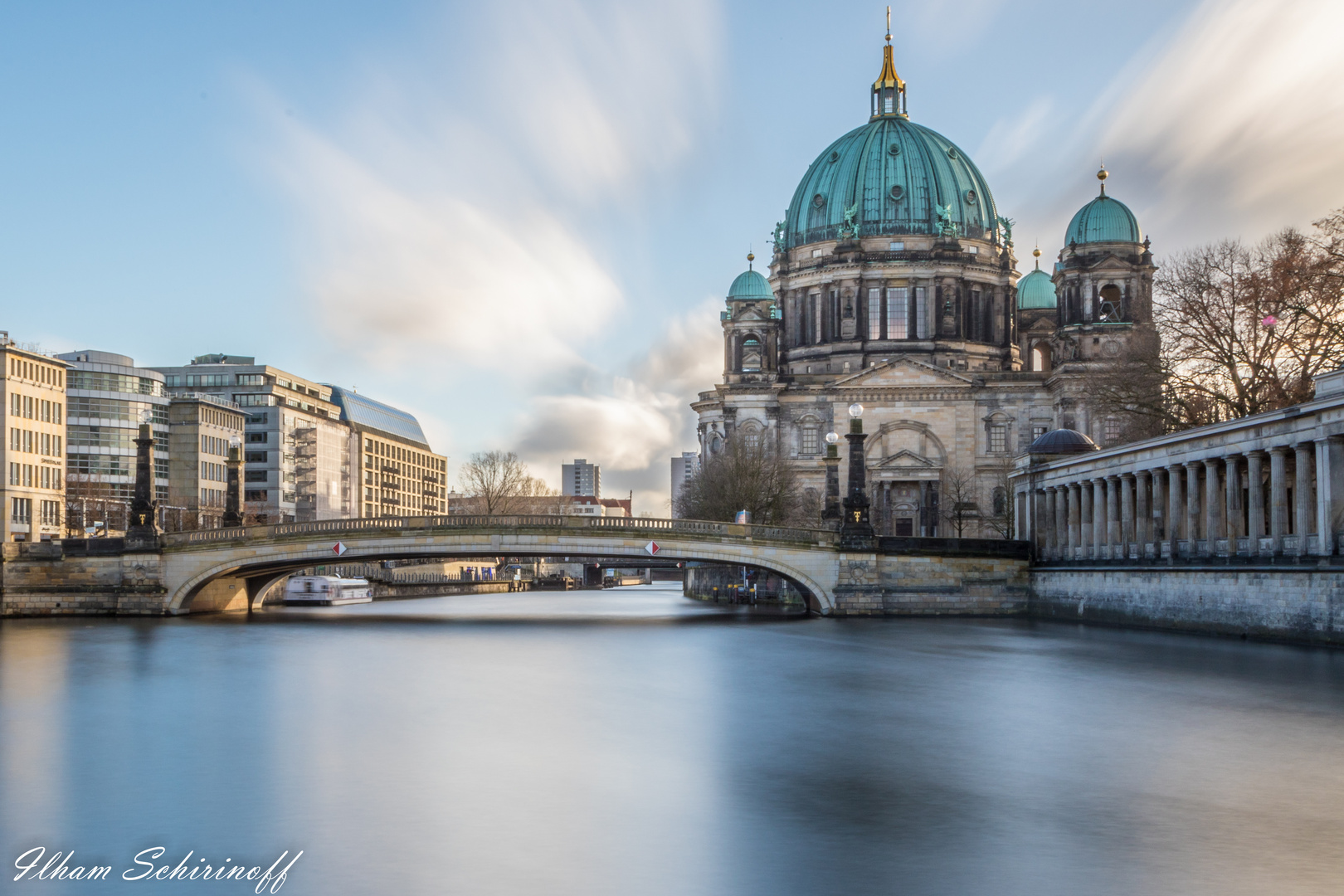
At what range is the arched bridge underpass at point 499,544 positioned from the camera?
5600cm

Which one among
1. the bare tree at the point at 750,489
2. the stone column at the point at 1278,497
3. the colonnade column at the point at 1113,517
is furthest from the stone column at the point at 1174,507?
the bare tree at the point at 750,489

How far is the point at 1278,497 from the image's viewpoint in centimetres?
4059

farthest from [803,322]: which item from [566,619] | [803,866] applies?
[803,866]

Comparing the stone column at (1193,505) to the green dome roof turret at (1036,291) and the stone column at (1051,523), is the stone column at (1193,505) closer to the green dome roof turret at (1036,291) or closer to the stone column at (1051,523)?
the stone column at (1051,523)

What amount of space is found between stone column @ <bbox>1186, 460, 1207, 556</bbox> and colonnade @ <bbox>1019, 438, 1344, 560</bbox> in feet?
0.11

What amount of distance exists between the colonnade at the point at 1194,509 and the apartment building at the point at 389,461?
95645 mm

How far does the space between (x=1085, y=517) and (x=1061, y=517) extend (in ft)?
10.7

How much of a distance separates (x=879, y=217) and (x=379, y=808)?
93071mm

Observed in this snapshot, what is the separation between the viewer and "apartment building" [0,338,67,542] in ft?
274

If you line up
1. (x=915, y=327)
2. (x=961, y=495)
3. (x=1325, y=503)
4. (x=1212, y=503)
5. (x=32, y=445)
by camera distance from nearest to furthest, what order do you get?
1. (x=1325, y=503)
2. (x=1212, y=503)
3. (x=32, y=445)
4. (x=961, y=495)
5. (x=915, y=327)

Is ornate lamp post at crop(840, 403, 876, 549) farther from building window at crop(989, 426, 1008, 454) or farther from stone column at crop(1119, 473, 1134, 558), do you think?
building window at crop(989, 426, 1008, 454)

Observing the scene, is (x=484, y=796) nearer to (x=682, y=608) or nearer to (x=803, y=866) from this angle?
(x=803, y=866)

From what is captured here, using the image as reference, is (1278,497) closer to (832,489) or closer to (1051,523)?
(1051,523)

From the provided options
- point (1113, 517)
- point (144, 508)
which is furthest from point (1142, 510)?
point (144, 508)
